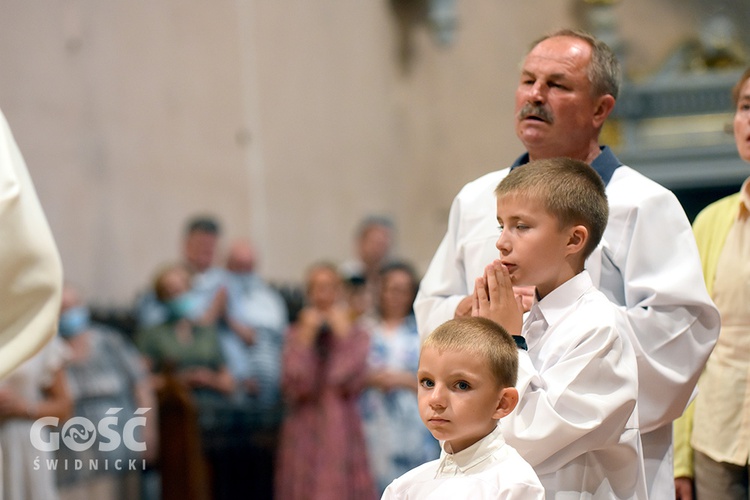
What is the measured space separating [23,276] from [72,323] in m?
4.84

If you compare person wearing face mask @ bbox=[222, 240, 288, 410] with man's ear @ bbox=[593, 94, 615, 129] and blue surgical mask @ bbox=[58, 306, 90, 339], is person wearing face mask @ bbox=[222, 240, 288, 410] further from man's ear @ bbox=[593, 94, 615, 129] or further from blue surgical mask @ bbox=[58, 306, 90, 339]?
man's ear @ bbox=[593, 94, 615, 129]

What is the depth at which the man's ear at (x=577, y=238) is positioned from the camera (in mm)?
2654

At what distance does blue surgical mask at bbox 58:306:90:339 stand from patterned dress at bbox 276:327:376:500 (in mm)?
1222

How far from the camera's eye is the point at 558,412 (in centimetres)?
254

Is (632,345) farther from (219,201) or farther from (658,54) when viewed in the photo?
(658,54)

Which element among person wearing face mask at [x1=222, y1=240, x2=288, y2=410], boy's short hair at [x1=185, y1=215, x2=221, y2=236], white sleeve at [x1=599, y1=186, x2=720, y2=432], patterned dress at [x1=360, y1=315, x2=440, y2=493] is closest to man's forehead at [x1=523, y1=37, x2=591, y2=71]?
white sleeve at [x1=599, y1=186, x2=720, y2=432]

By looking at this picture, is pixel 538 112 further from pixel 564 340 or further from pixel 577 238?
pixel 564 340

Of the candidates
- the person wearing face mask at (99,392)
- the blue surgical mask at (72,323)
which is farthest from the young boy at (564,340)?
the blue surgical mask at (72,323)

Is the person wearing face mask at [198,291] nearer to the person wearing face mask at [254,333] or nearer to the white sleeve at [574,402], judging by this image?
the person wearing face mask at [254,333]

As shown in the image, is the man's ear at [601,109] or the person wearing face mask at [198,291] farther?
the person wearing face mask at [198,291]

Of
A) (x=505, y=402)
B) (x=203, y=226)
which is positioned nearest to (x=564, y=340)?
(x=505, y=402)

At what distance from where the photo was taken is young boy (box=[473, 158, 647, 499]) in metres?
2.54

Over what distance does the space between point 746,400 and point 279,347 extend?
16.2ft

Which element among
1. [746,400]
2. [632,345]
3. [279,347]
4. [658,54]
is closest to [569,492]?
[632,345]
